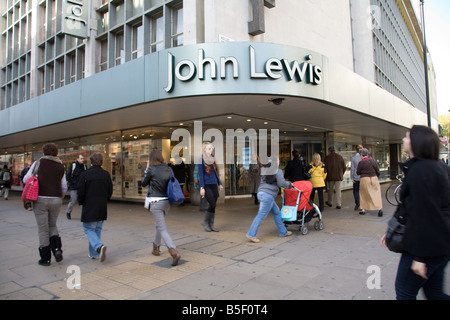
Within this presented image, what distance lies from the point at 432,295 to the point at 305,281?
1659mm

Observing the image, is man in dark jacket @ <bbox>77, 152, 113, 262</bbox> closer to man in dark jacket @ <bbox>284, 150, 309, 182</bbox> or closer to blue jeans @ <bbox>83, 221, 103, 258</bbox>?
blue jeans @ <bbox>83, 221, 103, 258</bbox>

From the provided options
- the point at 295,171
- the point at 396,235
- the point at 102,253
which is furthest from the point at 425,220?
the point at 295,171

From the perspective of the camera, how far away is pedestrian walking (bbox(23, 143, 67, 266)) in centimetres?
486

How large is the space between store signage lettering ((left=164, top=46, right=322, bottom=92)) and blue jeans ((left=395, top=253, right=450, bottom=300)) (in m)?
5.60

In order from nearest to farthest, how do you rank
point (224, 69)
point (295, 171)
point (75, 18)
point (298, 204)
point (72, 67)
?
point (298, 204) → point (224, 69) → point (295, 171) → point (75, 18) → point (72, 67)

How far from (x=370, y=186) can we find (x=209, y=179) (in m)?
4.55

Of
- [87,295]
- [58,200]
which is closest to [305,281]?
[87,295]

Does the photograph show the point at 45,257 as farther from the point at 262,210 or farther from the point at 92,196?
the point at 262,210

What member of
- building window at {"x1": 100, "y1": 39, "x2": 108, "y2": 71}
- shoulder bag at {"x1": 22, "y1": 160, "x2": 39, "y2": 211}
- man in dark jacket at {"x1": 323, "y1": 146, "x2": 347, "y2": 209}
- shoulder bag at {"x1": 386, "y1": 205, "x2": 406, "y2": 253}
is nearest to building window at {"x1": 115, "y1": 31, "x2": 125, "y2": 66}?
building window at {"x1": 100, "y1": 39, "x2": 108, "y2": 71}

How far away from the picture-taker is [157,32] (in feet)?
37.4

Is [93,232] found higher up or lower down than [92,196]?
lower down

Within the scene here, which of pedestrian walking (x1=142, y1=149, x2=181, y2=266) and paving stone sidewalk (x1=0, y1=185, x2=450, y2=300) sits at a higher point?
pedestrian walking (x1=142, y1=149, x2=181, y2=266)

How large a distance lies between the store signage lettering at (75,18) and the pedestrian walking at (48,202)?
892 centimetres

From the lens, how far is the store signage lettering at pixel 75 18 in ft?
39.1
